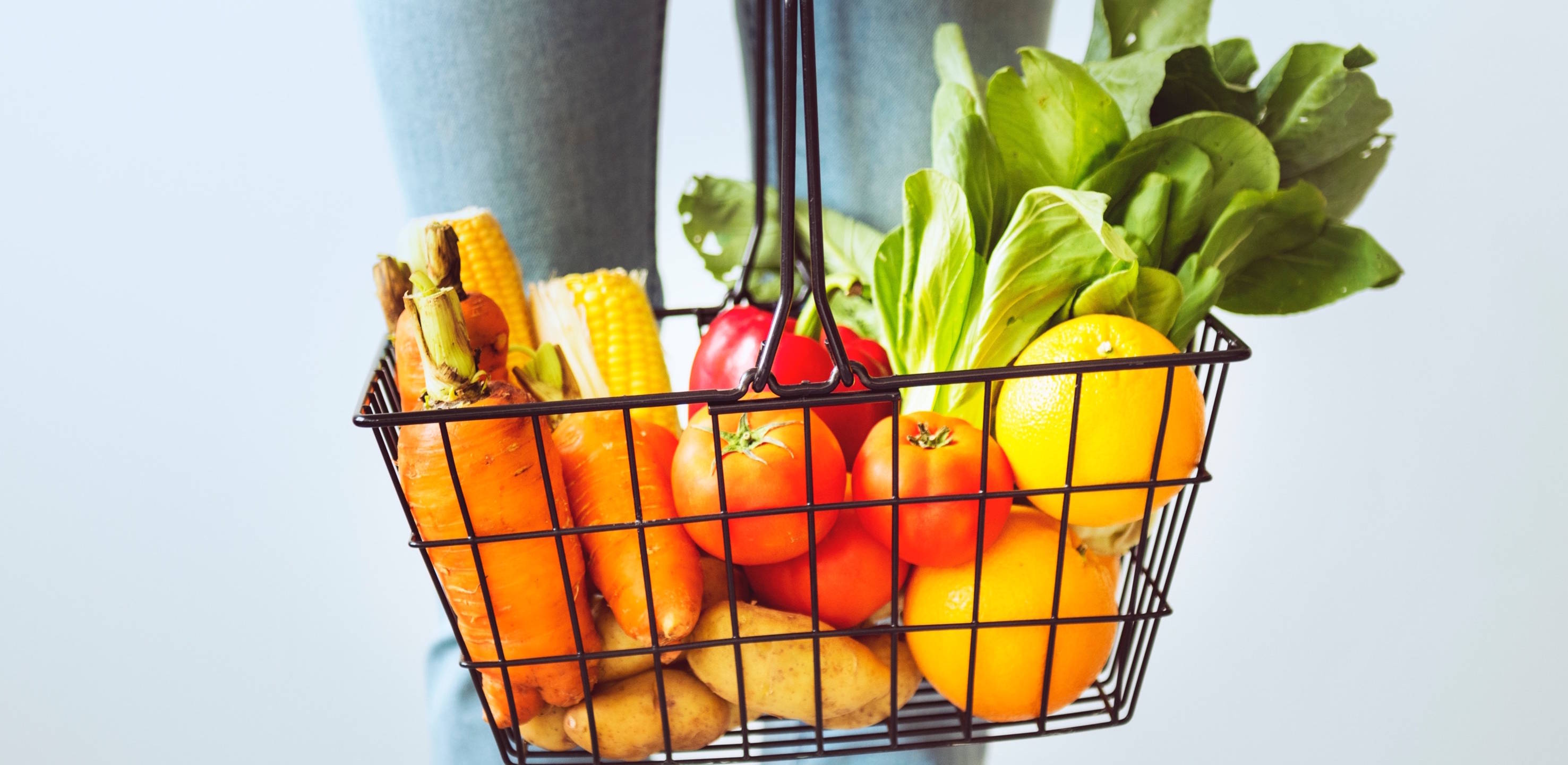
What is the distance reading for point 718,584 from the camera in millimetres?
511

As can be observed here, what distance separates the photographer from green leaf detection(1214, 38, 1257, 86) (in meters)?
0.61

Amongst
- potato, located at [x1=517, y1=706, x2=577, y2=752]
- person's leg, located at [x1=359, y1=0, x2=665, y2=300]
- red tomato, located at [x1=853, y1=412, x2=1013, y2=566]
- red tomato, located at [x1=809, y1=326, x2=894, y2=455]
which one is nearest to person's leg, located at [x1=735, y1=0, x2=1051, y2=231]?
person's leg, located at [x1=359, y1=0, x2=665, y2=300]

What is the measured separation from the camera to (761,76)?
2.13ft

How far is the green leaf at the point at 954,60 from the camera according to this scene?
65 centimetres

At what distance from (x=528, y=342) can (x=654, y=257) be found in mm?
193

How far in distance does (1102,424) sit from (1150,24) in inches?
11.7

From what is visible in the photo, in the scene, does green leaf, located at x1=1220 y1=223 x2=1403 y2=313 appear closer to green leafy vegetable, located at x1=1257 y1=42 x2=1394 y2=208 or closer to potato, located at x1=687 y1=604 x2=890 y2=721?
green leafy vegetable, located at x1=1257 y1=42 x2=1394 y2=208

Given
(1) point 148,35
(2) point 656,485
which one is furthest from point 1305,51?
(1) point 148,35

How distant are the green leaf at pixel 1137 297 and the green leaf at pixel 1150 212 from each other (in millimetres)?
23

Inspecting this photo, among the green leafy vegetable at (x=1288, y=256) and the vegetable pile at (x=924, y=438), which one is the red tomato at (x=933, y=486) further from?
the green leafy vegetable at (x=1288, y=256)

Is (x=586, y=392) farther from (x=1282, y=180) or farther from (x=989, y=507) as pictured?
(x=1282, y=180)

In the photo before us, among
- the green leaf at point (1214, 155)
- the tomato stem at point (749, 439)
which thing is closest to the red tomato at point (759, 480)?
the tomato stem at point (749, 439)

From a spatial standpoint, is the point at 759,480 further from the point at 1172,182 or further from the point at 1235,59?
the point at 1235,59

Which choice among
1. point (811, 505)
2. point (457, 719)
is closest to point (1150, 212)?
point (811, 505)
